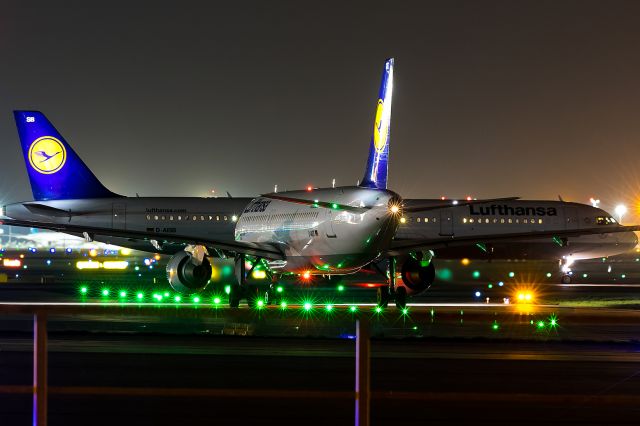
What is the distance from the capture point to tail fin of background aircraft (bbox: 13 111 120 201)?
6212cm

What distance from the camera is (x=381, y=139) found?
33.1 meters

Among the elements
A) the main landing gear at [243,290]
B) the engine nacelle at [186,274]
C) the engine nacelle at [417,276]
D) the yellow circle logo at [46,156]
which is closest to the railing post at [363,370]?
the main landing gear at [243,290]

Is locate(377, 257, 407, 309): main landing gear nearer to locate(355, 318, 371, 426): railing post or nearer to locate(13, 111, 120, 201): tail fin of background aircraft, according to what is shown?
locate(355, 318, 371, 426): railing post

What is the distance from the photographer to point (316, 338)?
21375 mm

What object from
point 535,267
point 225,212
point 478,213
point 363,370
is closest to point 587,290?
point 535,267

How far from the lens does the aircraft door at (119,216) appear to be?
61906 millimetres

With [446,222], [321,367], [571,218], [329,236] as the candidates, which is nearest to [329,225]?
[329,236]

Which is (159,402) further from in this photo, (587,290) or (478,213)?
(478,213)

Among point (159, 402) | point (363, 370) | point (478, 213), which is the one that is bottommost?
point (159, 402)

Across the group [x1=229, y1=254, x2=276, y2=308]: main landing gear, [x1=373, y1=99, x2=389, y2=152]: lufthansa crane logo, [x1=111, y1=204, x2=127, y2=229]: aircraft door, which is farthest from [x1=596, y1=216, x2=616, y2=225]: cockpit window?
[x1=373, y1=99, x2=389, y2=152]: lufthansa crane logo

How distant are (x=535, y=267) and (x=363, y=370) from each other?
46.9 metres

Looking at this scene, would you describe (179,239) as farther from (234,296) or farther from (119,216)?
(119,216)

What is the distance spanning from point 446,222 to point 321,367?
4439 centimetres

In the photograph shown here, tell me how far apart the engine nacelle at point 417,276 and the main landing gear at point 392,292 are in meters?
1.75
